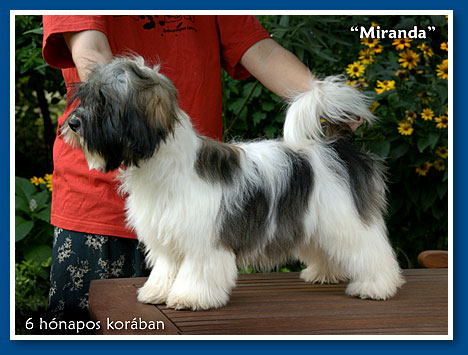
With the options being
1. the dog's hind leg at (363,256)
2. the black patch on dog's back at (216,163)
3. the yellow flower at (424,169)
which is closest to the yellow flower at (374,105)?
the yellow flower at (424,169)

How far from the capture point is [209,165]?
2012 millimetres

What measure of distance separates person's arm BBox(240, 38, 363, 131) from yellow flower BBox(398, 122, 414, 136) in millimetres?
789

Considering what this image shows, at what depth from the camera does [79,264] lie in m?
2.62

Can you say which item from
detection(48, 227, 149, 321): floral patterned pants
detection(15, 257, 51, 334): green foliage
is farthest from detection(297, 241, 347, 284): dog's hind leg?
detection(15, 257, 51, 334): green foliage

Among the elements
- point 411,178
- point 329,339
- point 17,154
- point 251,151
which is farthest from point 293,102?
point 17,154

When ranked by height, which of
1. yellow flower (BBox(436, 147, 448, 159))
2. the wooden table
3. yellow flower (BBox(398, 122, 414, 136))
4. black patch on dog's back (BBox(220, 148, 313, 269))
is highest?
yellow flower (BBox(398, 122, 414, 136))

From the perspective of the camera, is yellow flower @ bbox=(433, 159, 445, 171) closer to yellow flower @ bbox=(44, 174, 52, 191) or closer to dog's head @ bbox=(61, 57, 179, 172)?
dog's head @ bbox=(61, 57, 179, 172)

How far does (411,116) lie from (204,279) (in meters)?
1.60

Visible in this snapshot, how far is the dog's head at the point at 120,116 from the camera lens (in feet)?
5.97

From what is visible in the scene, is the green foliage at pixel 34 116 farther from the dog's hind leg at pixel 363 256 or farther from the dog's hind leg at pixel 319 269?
the dog's hind leg at pixel 363 256

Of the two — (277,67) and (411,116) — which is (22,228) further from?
(411,116)

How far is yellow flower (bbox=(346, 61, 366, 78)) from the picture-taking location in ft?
10.1

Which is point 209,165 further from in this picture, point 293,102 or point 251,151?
point 293,102

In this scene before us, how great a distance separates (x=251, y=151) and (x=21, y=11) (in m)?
0.94
